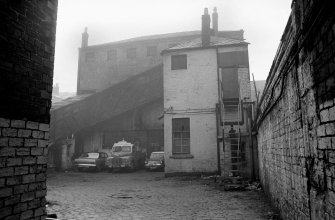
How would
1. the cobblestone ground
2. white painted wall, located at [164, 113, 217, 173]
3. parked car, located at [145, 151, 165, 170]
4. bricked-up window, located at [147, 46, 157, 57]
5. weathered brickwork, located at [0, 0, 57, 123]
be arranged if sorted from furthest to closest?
bricked-up window, located at [147, 46, 157, 57], parked car, located at [145, 151, 165, 170], white painted wall, located at [164, 113, 217, 173], the cobblestone ground, weathered brickwork, located at [0, 0, 57, 123]

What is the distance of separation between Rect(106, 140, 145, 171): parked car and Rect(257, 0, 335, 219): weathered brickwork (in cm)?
1526

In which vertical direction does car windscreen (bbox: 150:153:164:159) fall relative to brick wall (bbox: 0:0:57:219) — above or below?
below

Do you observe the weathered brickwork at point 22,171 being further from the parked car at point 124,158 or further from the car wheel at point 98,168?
the car wheel at point 98,168

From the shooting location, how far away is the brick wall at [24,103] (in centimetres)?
320

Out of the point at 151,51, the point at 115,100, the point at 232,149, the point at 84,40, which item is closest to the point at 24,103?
the point at 232,149

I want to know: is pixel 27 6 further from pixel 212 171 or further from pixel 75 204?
pixel 212 171

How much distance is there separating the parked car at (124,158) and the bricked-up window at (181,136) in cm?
439

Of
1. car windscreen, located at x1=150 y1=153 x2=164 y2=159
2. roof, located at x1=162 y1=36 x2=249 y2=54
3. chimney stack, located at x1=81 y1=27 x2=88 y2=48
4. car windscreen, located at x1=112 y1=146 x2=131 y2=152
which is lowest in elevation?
car windscreen, located at x1=150 y1=153 x2=164 y2=159

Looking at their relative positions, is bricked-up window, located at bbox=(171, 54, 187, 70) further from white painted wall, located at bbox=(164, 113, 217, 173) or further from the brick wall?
the brick wall

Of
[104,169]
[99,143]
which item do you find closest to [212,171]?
[104,169]

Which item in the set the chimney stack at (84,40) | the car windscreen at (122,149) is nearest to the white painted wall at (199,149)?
the car windscreen at (122,149)

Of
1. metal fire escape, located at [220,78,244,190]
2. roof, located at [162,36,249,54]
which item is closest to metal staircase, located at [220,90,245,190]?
metal fire escape, located at [220,78,244,190]

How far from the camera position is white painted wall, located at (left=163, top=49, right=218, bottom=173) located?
16.3m

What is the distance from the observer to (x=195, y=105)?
55.6 ft
